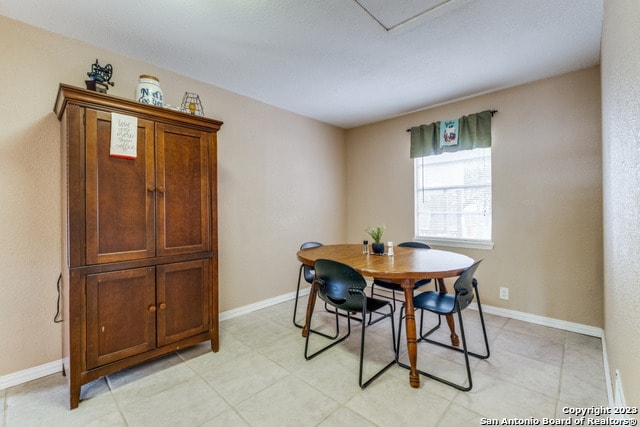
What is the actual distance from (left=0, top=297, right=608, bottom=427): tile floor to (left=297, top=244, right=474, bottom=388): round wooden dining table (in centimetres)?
29

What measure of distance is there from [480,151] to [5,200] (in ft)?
13.8

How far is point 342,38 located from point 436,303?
2.10 meters

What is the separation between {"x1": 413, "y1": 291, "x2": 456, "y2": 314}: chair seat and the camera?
76.1 inches

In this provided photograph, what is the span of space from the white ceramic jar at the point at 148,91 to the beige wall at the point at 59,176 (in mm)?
529

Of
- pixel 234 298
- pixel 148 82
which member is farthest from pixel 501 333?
pixel 148 82

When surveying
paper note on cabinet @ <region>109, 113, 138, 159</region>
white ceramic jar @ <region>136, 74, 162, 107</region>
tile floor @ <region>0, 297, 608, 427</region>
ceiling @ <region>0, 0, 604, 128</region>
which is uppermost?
ceiling @ <region>0, 0, 604, 128</region>

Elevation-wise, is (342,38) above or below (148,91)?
above

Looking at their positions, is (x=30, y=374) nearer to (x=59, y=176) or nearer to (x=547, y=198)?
(x=59, y=176)

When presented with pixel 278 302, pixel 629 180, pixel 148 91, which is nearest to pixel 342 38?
pixel 148 91

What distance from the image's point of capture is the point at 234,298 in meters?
3.13

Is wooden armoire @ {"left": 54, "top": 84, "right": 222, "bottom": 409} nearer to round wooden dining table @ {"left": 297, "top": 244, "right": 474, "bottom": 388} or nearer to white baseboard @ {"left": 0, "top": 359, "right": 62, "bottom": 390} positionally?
white baseboard @ {"left": 0, "top": 359, "right": 62, "bottom": 390}

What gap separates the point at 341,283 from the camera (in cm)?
196

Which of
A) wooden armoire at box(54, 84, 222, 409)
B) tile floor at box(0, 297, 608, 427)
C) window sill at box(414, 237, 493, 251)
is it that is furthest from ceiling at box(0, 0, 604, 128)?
tile floor at box(0, 297, 608, 427)

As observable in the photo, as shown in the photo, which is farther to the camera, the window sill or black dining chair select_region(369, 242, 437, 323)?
the window sill
